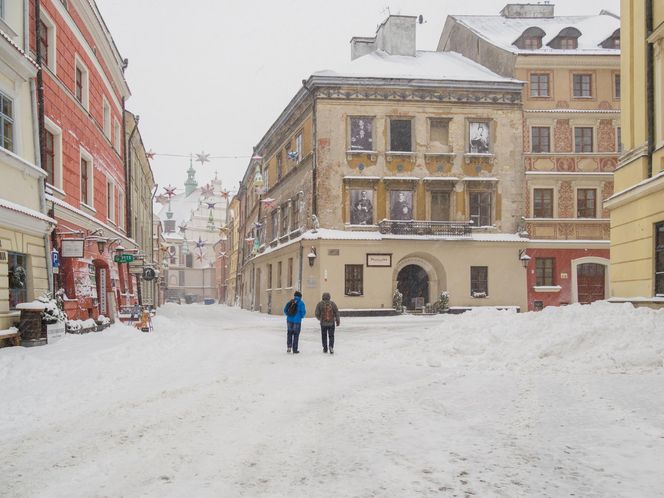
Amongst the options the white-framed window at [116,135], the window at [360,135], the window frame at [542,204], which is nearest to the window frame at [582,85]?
the window frame at [542,204]

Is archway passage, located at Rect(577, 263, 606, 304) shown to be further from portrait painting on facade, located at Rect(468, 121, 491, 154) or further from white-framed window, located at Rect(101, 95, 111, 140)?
white-framed window, located at Rect(101, 95, 111, 140)

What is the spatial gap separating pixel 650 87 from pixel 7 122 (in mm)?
14292

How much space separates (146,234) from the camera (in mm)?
41000

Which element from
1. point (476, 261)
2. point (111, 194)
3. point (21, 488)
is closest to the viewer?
point (21, 488)

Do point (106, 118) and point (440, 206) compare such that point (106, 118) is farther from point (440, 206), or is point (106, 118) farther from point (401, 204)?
point (440, 206)

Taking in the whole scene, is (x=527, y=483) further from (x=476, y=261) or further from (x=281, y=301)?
(x=281, y=301)

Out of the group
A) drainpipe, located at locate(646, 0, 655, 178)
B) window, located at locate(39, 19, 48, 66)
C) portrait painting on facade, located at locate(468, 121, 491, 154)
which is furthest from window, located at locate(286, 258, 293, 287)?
drainpipe, located at locate(646, 0, 655, 178)

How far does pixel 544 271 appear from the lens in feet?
102

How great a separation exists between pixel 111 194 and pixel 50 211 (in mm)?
9056

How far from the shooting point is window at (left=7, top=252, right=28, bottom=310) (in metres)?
12.5

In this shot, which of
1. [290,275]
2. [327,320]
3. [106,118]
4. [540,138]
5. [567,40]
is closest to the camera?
[327,320]

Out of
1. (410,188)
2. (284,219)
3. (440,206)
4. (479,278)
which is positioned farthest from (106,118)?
(479,278)

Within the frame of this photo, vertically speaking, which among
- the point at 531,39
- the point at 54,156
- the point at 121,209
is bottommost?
the point at 121,209

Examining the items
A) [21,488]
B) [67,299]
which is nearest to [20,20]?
[67,299]
